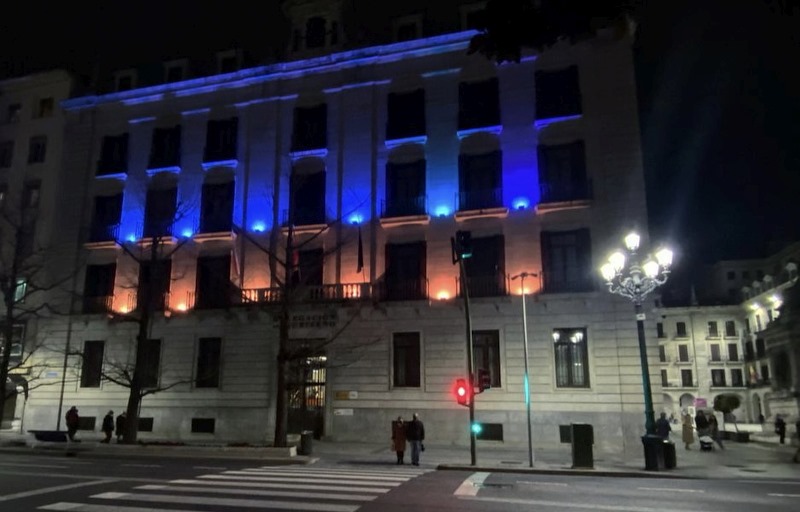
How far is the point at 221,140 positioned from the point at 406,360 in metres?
15.5

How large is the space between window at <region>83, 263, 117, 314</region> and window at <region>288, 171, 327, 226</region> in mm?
10806

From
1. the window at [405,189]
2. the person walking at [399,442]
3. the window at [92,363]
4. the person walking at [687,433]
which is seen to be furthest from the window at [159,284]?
the person walking at [687,433]

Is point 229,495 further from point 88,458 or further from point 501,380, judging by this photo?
point 501,380

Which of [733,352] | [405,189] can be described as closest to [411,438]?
[405,189]

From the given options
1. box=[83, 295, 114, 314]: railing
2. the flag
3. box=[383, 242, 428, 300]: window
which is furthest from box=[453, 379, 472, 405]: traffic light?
box=[83, 295, 114, 314]: railing

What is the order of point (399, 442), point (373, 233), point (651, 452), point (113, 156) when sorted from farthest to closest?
point (113, 156) → point (373, 233) → point (399, 442) → point (651, 452)

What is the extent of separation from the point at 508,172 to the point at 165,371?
19231 millimetres

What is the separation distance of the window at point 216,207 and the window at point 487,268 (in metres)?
12.4

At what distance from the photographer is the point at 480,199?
26922mm

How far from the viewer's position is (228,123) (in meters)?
31.8

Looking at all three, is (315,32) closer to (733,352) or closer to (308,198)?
(308,198)

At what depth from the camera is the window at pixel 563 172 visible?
84.6ft

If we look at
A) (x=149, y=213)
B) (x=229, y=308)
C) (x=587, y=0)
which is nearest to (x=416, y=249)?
(x=229, y=308)

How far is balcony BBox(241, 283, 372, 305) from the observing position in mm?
27016
